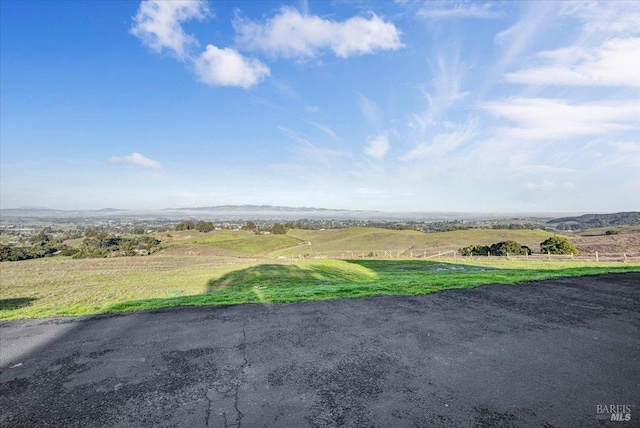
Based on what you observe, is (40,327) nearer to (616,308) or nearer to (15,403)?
(15,403)

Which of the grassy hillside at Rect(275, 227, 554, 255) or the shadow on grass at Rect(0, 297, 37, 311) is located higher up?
the shadow on grass at Rect(0, 297, 37, 311)

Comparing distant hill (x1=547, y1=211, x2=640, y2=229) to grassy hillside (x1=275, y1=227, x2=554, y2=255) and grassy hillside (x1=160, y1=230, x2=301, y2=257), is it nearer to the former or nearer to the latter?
grassy hillside (x1=275, y1=227, x2=554, y2=255)

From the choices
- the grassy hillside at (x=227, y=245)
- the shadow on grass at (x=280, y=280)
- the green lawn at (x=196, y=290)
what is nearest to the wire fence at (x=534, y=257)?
the green lawn at (x=196, y=290)

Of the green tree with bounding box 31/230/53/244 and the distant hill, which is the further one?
the distant hill

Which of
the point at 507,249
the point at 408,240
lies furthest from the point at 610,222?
the point at 507,249

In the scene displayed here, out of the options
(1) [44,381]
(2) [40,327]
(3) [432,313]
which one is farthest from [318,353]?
(2) [40,327]

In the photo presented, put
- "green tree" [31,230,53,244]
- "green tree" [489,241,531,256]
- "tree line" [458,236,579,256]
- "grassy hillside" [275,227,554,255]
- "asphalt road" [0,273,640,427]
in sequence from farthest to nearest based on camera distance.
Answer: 1. "grassy hillside" [275,227,554,255]
2. "green tree" [31,230,53,244]
3. "green tree" [489,241,531,256]
4. "tree line" [458,236,579,256]
5. "asphalt road" [0,273,640,427]

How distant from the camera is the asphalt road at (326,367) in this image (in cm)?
377

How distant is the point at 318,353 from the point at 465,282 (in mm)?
8485

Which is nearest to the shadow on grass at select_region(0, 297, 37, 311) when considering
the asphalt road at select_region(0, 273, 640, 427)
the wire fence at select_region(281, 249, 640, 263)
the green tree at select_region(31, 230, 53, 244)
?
the asphalt road at select_region(0, 273, 640, 427)

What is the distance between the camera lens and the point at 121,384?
4.57 meters

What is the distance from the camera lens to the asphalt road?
12.4 feet

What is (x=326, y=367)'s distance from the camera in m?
4.91

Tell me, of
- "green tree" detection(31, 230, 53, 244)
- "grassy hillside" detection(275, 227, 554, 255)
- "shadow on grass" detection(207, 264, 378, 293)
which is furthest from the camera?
"grassy hillside" detection(275, 227, 554, 255)
